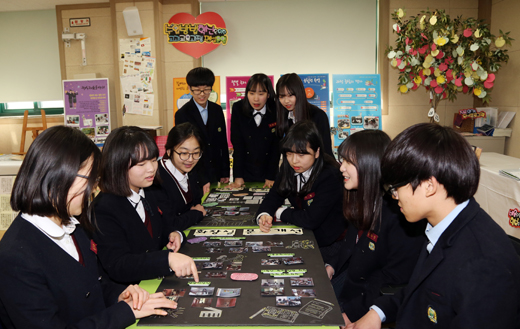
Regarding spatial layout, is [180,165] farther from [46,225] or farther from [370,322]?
[370,322]

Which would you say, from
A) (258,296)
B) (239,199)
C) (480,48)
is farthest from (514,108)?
(258,296)

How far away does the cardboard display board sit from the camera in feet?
3.66

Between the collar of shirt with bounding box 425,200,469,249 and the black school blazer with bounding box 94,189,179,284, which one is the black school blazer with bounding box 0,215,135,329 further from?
the collar of shirt with bounding box 425,200,469,249

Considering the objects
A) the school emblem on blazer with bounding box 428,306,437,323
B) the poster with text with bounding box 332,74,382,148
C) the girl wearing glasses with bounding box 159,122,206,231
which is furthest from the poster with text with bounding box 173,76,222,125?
the school emblem on blazer with bounding box 428,306,437,323

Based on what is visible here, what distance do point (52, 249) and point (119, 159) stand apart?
0.57 meters

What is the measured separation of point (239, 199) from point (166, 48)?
3.35 meters

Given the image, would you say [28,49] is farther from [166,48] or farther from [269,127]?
[269,127]

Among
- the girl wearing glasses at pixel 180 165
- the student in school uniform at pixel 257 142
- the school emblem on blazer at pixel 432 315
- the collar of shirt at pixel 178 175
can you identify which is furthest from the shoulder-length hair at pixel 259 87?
the school emblem on blazer at pixel 432 315

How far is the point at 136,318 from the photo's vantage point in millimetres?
1136

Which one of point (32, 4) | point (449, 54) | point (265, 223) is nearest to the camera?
point (265, 223)

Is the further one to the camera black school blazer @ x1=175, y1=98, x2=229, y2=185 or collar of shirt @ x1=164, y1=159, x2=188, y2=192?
black school blazer @ x1=175, y1=98, x2=229, y2=185

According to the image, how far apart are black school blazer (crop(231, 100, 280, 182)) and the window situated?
12.8 feet

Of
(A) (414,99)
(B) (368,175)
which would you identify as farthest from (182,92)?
(B) (368,175)

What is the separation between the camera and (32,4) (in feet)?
17.0
